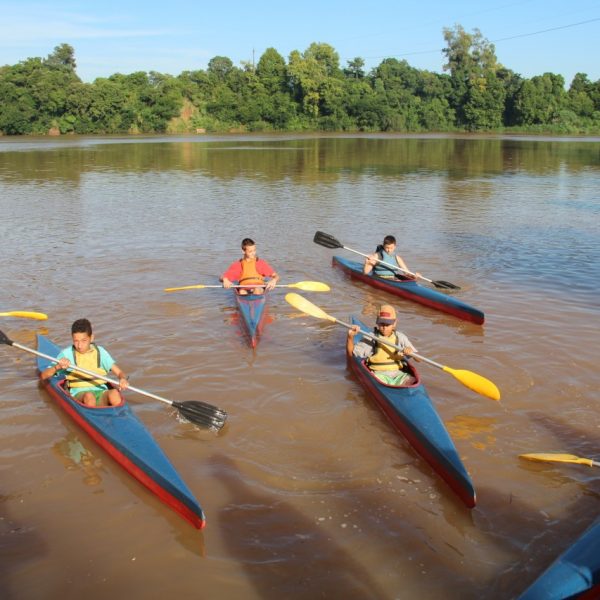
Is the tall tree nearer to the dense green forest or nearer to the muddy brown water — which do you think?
the dense green forest

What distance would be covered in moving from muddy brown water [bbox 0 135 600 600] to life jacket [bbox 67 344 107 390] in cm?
42

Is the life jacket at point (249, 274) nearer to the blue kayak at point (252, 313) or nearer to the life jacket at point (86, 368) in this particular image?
the blue kayak at point (252, 313)

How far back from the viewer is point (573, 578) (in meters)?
3.58

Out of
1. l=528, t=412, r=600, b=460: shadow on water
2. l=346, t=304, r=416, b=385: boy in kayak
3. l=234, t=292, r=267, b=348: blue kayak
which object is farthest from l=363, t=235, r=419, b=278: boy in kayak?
l=528, t=412, r=600, b=460: shadow on water

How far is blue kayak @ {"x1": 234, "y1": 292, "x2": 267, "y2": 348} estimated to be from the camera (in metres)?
8.32

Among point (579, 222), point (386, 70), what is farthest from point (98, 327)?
point (386, 70)

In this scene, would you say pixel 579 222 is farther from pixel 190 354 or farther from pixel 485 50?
pixel 485 50

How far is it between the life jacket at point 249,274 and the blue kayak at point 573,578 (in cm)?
676

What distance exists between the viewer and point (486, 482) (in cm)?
528

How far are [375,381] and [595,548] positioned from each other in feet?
9.71

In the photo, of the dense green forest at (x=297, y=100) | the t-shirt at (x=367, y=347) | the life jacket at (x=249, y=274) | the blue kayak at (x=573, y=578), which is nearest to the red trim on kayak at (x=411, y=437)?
the t-shirt at (x=367, y=347)

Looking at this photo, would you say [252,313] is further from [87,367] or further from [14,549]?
[14,549]

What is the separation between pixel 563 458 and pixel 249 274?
230 inches

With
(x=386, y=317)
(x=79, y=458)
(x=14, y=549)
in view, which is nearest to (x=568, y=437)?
(x=386, y=317)
